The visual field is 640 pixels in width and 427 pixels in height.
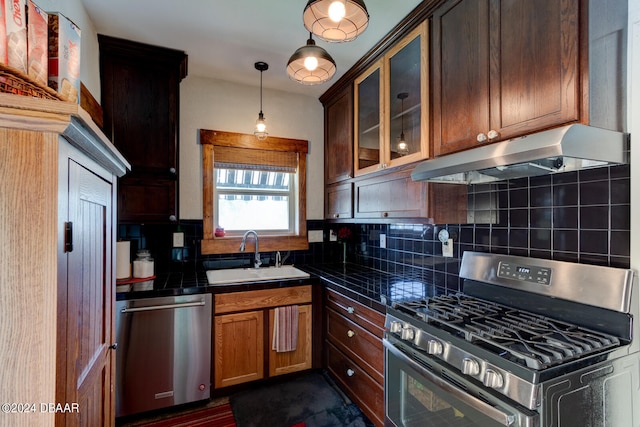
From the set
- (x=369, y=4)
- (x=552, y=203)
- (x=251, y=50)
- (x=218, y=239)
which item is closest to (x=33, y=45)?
(x=369, y=4)

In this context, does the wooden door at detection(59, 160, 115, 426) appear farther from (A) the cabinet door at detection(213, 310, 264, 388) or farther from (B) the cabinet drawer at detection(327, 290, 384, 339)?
(B) the cabinet drawer at detection(327, 290, 384, 339)

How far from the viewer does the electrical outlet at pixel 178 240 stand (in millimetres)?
2553

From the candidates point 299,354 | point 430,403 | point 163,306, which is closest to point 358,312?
point 430,403

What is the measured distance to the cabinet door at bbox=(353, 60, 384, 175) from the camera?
7.20 ft

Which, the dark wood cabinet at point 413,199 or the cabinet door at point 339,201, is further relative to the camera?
the cabinet door at point 339,201

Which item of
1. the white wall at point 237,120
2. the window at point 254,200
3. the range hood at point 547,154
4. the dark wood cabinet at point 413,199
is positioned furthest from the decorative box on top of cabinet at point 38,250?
the window at point 254,200

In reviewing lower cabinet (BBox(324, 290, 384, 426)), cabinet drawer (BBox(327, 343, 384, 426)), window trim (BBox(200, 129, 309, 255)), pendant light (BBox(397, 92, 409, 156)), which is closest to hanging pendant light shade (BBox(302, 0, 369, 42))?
pendant light (BBox(397, 92, 409, 156))

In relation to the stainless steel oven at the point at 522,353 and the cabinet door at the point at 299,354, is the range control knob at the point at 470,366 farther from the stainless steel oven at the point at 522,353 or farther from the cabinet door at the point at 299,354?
the cabinet door at the point at 299,354

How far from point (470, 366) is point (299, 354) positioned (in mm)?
1585

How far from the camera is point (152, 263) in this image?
232 cm

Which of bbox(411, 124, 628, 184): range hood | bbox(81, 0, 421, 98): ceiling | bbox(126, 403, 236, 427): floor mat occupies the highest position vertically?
bbox(81, 0, 421, 98): ceiling

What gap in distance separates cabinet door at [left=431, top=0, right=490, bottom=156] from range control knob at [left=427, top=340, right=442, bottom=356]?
931 mm

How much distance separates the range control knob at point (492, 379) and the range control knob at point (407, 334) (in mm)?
366

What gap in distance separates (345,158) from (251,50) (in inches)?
42.8
